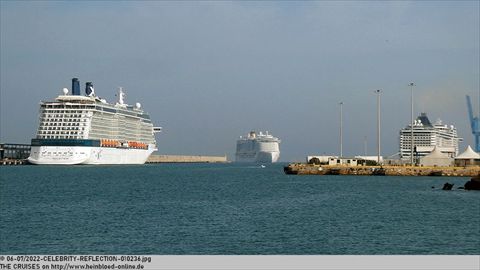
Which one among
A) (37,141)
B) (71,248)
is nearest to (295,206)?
(71,248)

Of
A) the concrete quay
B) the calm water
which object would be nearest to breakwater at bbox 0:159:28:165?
the concrete quay

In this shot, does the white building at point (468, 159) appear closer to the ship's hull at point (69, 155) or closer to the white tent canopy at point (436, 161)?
the white tent canopy at point (436, 161)

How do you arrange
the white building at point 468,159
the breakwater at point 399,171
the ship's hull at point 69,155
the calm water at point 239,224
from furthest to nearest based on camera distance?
1. the ship's hull at point 69,155
2. the white building at point 468,159
3. the breakwater at point 399,171
4. the calm water at point 239,224

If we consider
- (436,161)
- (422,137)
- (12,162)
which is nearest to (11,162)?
(12,162)

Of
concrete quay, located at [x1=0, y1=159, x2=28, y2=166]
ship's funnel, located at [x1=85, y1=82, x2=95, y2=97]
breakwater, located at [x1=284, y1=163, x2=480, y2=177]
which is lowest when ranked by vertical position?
breakwater, located at [x1=284, y1=163, x2=480, y2=177]

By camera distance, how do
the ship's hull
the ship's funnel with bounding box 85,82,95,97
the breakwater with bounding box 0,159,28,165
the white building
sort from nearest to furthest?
the white building → the ship's hull → the ship's funnel with bounding box 85,82,95,97 → the breakwater with bounding box 0,159,28,165

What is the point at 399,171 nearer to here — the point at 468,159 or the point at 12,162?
the point at 468,159

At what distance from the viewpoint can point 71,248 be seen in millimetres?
25328

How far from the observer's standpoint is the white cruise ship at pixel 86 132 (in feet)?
395

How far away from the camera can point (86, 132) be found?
12350 centimetres

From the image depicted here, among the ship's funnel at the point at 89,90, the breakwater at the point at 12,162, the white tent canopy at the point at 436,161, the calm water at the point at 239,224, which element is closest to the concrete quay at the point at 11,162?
the breakwater at the point at 12,162

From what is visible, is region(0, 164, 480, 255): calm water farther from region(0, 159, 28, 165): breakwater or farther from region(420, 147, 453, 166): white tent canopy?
region(0, 159, 28, 165): breakwater

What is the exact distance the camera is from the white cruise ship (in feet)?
395

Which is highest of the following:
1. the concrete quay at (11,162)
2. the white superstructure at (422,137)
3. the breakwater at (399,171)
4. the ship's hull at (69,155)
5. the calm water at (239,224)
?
the white superstructure at (422,137)
